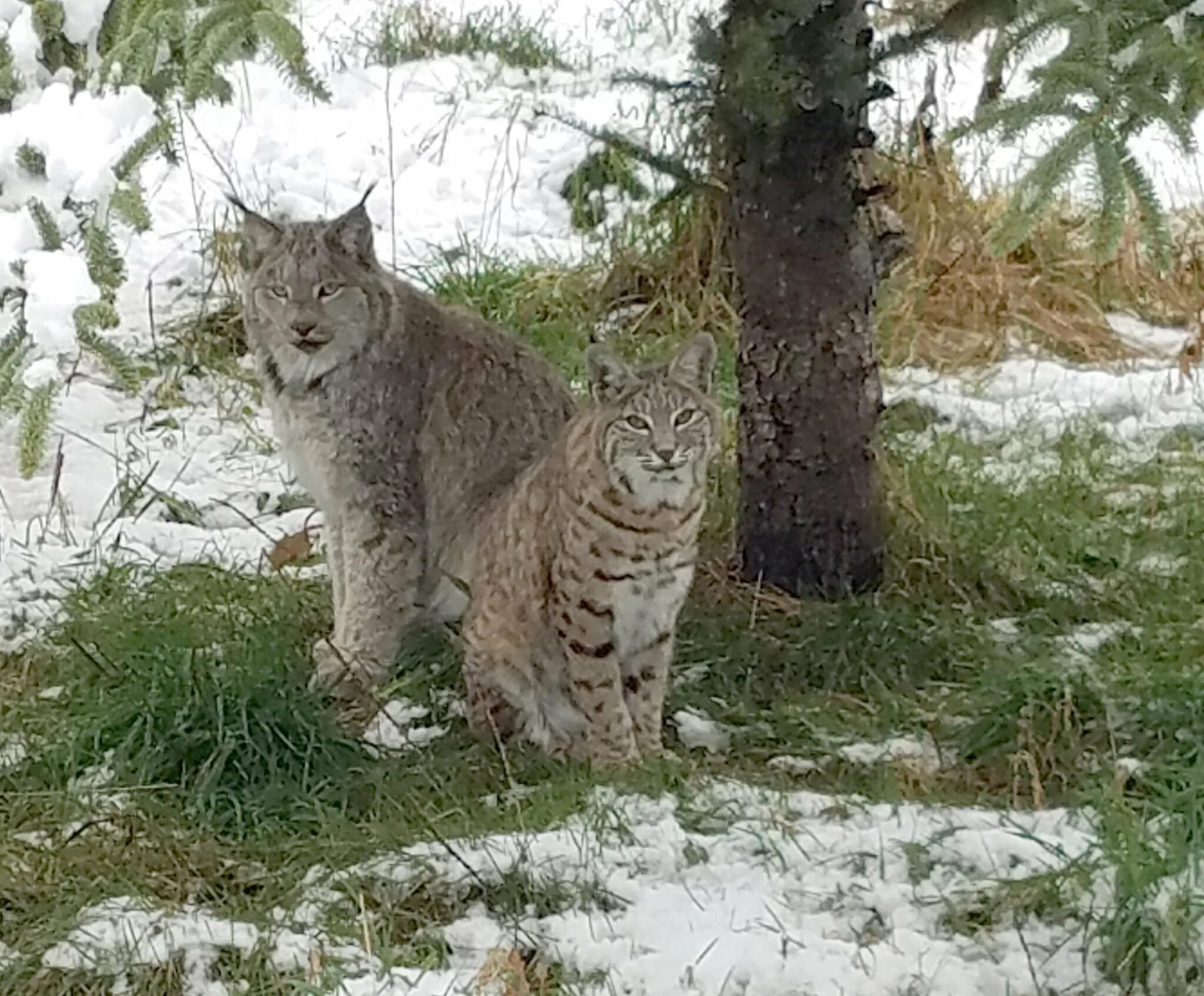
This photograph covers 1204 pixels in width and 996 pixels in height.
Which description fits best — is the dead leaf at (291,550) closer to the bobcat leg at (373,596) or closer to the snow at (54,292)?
the bobcat leg at (373,596)

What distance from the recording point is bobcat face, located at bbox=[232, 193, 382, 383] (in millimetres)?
4695

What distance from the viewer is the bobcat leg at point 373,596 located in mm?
4625

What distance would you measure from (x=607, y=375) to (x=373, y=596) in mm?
915

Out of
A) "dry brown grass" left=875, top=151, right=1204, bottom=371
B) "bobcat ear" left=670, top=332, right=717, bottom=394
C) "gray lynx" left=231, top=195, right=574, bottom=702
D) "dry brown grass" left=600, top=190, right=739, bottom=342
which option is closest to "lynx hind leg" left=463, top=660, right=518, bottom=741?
"gray lynx" left=231, top=195, right=574, bottom=702

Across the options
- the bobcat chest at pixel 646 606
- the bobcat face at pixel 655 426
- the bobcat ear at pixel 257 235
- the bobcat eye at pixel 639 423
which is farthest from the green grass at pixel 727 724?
the bobcat ear at pixel 257 235

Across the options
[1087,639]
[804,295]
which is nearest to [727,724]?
[1087,639]

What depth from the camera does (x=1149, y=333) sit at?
688 centimetres

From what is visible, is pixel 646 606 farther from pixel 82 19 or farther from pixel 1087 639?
pixel 82 19

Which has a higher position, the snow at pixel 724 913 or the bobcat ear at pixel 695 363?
the bobcat ear at pixel 695 363

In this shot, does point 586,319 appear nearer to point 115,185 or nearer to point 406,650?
point 406,650

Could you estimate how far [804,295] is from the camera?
457 cm

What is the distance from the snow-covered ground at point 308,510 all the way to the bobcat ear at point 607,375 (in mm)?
736

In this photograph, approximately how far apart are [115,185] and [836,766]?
1.78 m

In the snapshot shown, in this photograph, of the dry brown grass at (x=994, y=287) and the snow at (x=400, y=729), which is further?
the dry brown grass at (x=994, y=287)
